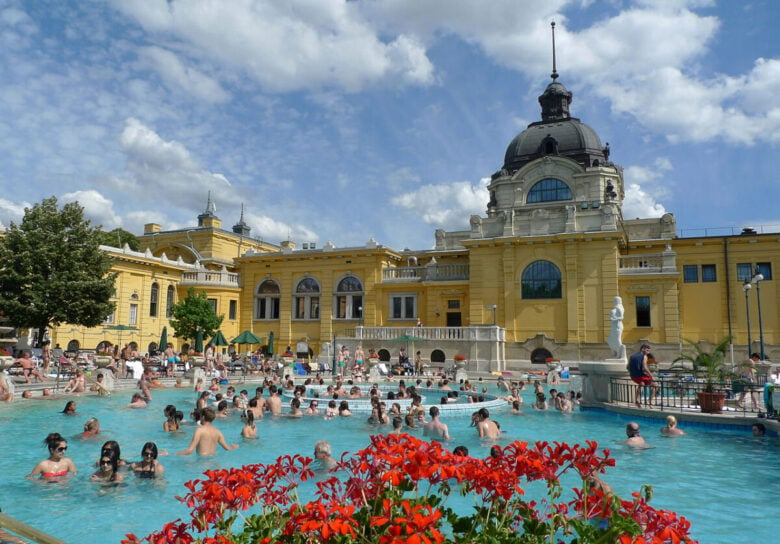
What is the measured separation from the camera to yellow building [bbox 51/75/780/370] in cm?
3291

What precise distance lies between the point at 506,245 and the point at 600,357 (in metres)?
8.93

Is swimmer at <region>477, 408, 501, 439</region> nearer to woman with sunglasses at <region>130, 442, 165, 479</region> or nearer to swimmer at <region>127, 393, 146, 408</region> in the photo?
woman with sunglasses at <region>130, 442, 165, 479</region>

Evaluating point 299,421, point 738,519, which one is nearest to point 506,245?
point 299,421

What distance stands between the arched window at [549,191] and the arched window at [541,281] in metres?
6.11

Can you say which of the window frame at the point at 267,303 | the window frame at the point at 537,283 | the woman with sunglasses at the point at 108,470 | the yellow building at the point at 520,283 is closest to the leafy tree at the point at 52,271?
the yellow building at the point at 520,283

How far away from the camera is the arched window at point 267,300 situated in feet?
140

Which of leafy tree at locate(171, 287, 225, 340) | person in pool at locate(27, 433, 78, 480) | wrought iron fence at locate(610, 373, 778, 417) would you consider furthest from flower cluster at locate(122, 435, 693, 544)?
leafy tree at locate(171, 287, 225, 340)

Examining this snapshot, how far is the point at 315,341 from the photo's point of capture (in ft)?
134

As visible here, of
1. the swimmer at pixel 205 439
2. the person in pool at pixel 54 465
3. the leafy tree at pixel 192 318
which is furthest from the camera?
the leafy tree at pixel 192 318

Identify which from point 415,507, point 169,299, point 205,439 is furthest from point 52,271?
point 415,507

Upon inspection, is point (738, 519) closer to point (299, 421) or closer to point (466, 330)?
point (299, 421)

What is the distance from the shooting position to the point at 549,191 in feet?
126

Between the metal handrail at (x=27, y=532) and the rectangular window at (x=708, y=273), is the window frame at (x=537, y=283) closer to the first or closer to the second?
the rectangular window at (x=708, y=273)

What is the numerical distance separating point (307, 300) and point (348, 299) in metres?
3.57
